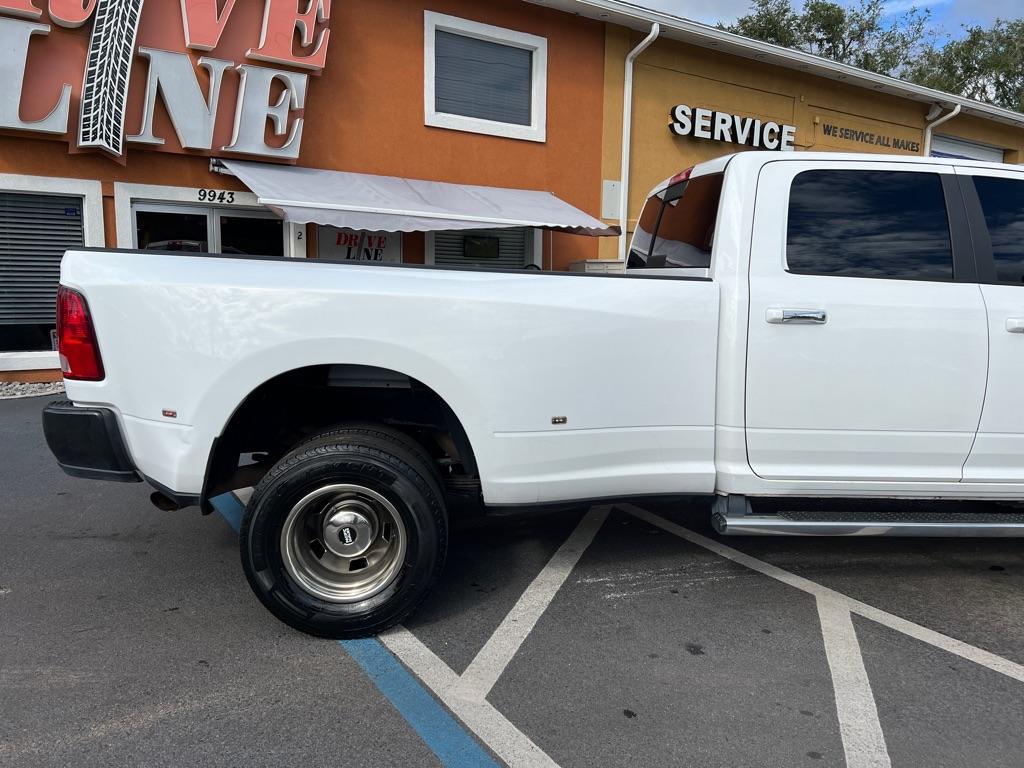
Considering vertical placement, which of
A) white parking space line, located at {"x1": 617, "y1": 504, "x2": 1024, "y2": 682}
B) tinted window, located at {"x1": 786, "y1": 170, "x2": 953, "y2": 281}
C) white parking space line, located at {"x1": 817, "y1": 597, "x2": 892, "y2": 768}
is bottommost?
white parking space line, located at {"x1": 817, "y1": 597, "x2": 892, "y2": 768}

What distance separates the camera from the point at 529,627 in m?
3.14

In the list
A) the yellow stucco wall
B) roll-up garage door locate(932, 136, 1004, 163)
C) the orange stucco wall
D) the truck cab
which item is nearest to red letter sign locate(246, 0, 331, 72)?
the orange stucco wall

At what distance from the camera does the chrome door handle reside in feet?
10.3

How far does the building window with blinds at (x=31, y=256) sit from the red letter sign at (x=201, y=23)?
2481 millimetres

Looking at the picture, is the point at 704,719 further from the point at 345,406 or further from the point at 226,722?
the point at 345,406

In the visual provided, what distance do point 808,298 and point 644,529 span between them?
1.84 meters

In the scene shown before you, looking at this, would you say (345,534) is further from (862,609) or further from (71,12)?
(71,12)

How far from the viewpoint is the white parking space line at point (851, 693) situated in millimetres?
2316

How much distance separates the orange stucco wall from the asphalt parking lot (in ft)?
20.4

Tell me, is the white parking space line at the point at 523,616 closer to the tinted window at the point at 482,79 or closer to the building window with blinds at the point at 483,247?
the building window with blinds at the point at 483,247

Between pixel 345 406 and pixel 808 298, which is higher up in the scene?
pixel 808 298

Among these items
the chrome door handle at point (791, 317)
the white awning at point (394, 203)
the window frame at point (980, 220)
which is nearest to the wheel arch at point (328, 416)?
the chrome door handle at point (791, 317)

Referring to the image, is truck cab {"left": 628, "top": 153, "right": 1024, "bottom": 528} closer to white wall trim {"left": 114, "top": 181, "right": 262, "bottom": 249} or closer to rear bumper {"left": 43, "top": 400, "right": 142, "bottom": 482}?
rear bumper {"left": 43, "top": 400, "right": 142, "bottom": 482}

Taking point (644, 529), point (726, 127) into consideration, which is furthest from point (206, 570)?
point (726, 127)
